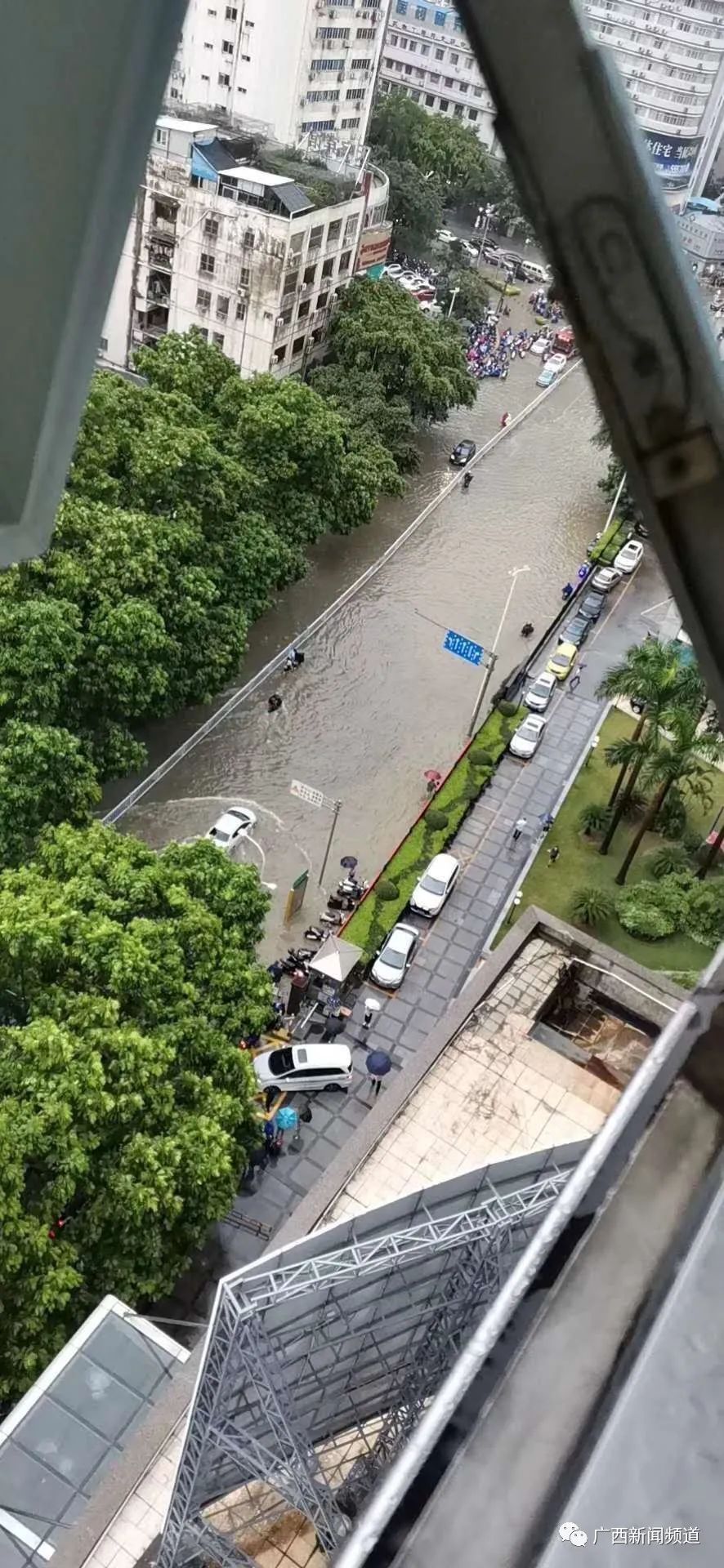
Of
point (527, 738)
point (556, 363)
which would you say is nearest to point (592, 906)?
point (527, 738)

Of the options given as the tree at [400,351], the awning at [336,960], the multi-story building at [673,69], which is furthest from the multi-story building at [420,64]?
the awning at [336,960]

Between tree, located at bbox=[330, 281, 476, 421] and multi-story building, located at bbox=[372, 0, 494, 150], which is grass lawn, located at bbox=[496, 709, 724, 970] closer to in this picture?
tree, located at bbox=[330, 281, 476, 421]

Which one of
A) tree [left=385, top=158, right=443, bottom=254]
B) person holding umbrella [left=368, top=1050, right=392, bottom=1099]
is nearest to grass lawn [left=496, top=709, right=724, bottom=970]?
person holding umbrella [left=368, top=1050, right=392, bottom=1099]

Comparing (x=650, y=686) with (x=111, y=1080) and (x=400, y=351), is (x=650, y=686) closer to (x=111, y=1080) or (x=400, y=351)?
(x=111, y=1080)

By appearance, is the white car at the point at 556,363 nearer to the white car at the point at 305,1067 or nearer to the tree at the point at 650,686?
the tree at the point at 650,686

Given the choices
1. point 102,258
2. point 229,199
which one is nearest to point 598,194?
point 102,258

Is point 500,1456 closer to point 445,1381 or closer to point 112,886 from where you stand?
point 445,1381
